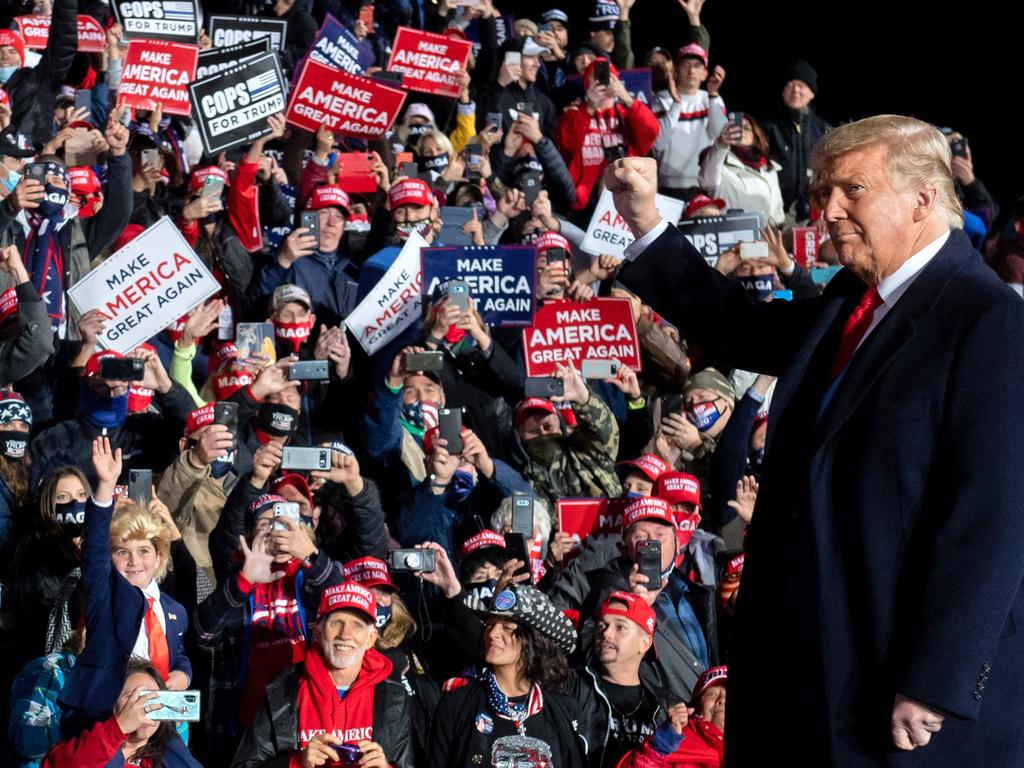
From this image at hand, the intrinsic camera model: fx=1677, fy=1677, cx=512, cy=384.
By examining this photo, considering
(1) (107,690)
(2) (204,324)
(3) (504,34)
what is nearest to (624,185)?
(1) (107,690)

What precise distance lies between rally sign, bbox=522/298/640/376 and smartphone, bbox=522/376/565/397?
0.77 metres

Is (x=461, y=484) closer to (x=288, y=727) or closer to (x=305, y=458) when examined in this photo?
(x=305, y=458)

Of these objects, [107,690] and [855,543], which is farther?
[107,690]

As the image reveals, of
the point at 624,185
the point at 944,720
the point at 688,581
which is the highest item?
the point at 624,185

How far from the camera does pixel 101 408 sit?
6883mm

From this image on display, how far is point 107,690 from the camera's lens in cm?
511

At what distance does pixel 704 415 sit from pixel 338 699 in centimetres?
289

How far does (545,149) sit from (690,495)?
13.1 feet

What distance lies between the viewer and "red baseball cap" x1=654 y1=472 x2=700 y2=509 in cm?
686

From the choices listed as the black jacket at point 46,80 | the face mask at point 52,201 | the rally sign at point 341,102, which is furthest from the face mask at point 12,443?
the rally sign at point 341,102

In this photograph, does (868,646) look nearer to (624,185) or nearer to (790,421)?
(790,421)

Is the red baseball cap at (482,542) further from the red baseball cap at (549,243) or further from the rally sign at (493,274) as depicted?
the red baseball cap at (549,243)

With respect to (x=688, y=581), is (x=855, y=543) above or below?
above

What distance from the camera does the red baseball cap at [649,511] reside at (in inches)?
255
